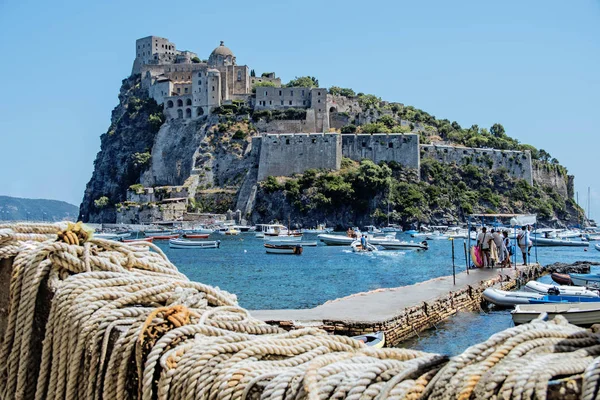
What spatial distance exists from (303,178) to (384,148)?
10.2 metres

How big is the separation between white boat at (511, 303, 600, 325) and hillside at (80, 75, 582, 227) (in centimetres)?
5391

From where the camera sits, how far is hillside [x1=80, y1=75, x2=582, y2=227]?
69312 mm

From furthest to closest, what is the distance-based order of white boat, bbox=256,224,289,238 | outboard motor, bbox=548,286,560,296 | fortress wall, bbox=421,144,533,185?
1. fortress wall, bbox=421,144,533,185
2. white boat, bbox=256,224,289,238
3. outboard motor, bbox=548,286,560,296

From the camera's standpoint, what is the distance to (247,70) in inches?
3241

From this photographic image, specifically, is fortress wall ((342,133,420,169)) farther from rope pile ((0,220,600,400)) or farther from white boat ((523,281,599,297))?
rope pile ((0,220,600,400))

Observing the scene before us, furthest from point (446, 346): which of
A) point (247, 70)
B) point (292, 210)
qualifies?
point (247, 70)

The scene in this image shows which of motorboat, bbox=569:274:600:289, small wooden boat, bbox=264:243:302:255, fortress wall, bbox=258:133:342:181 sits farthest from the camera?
fortress wall, bbox=258:133:342:181

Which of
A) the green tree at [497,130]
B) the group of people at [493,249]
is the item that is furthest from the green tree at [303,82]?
the group of people at [493,249]

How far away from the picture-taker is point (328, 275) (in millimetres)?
29797

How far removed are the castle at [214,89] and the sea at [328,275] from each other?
99.1 feet

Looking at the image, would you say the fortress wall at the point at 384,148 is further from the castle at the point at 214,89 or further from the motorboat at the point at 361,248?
the motorboat at the point at 361,248

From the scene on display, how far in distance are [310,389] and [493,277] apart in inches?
821

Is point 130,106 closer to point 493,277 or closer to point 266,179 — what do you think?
point 266,179

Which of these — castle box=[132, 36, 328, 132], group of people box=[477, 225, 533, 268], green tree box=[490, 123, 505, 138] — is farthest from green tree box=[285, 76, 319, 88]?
group of people box=[477, 225, 533, 268]
